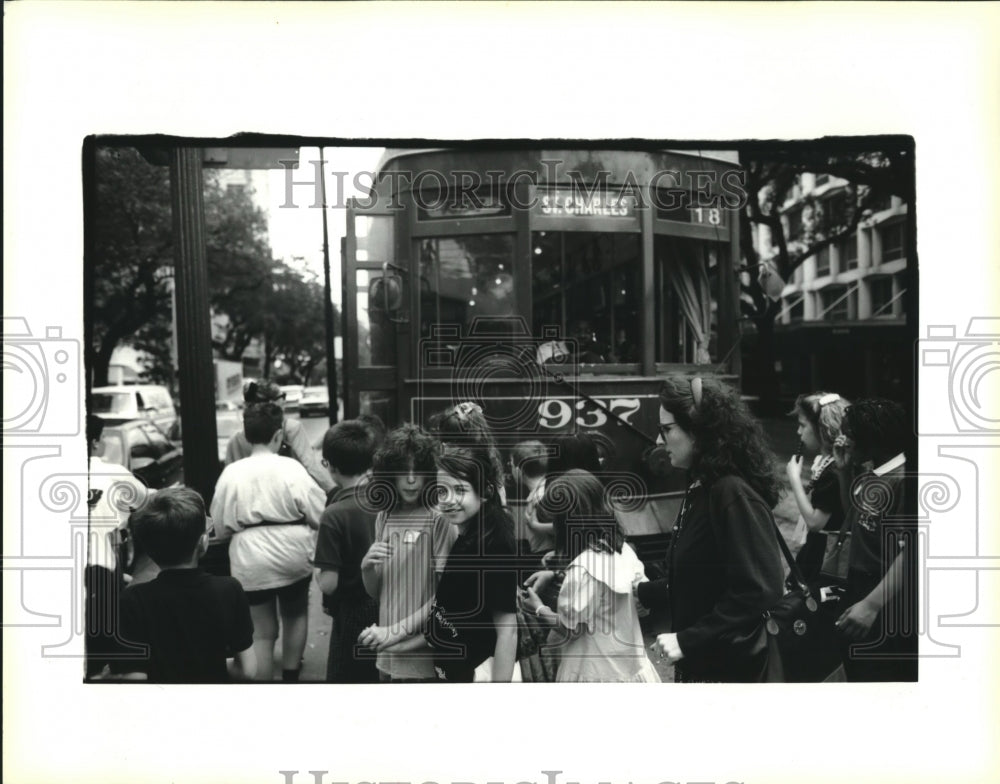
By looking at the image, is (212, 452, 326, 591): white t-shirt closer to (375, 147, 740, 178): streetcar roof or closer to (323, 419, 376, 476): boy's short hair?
(323, 419, 376, 476): boy's short hair

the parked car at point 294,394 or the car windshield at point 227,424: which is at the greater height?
the parked car at point 294,394

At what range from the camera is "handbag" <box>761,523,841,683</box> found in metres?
2.40

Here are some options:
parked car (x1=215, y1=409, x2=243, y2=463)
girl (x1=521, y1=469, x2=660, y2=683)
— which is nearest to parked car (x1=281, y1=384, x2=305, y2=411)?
parked car (x1=215, y1=409, x2=243, y2=463)

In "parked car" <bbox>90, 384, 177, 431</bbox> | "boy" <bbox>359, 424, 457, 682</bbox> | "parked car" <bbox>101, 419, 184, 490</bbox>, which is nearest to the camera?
"boy" <bbox>359, 424, 457, 682</bbox>

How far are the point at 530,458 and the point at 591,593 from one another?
2.61 ft

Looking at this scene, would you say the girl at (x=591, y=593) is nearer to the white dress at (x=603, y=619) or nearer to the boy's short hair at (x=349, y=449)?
the white dress at (x=603, y=619)

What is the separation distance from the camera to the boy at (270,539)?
9.54ft

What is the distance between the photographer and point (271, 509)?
292 cm

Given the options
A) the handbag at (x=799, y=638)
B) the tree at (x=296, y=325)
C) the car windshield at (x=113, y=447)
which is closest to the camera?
the handbag at (x=799, y=638)

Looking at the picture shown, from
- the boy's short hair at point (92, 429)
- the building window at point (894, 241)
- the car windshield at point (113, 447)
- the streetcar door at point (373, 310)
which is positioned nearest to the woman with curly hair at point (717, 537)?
the building window at point (894, 241)

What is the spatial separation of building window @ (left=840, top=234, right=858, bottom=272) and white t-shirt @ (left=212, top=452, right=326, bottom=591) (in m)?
2.39

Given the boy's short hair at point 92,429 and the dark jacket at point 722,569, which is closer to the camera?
the dark jacket at point 722,569

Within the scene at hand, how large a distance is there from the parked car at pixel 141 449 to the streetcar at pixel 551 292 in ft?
5.07

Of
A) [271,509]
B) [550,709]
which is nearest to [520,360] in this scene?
[271,509]
